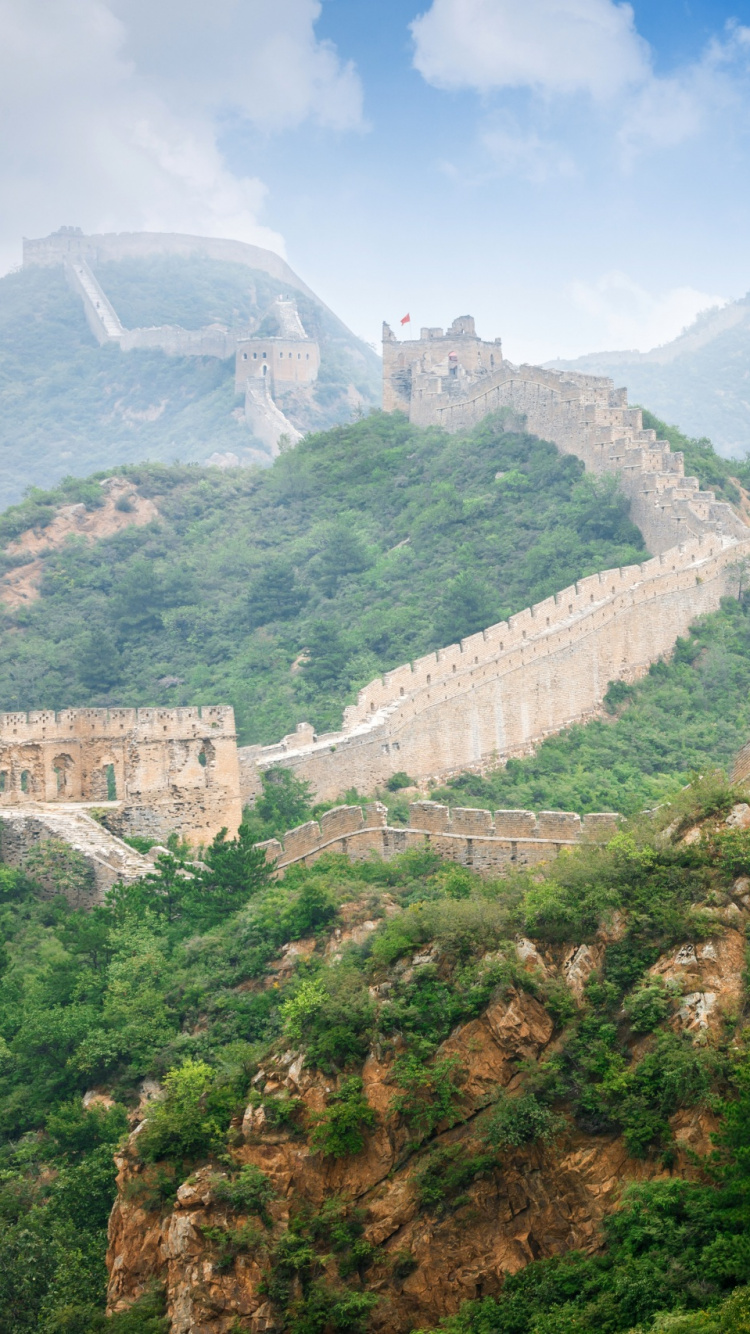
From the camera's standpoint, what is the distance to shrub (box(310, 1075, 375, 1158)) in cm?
1634

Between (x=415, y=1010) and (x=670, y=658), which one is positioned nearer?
(x=415, y=1010)

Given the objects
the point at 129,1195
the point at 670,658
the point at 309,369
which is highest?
the point at 309,369

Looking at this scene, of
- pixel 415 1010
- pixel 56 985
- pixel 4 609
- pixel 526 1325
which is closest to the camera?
pixel 526 1325

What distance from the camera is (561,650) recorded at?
3095cm

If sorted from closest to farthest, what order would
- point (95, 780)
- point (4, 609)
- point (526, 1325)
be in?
point (526, 1325)
point (95, 780)
point (4, 609)

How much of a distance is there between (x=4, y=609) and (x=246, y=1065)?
2815 cm

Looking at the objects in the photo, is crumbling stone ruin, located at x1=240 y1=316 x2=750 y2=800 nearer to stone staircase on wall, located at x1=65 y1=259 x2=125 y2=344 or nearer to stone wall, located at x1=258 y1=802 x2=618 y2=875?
stone wall, located at x1=258 y1=802 x2=618 y2=875

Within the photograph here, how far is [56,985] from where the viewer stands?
2238 centimetres

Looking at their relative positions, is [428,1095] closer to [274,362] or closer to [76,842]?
[76,842]

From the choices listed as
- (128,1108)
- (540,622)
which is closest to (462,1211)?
(128,1108)

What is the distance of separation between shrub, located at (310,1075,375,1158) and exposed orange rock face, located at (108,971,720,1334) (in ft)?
0.39

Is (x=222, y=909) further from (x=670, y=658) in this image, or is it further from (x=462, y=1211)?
(x=670, y=658)

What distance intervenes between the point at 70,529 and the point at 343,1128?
34.0 metres

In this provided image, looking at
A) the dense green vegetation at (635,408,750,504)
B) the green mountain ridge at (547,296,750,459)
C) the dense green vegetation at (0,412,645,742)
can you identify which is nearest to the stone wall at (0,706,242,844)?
the dense green vegetation at (0,412,645,742)
